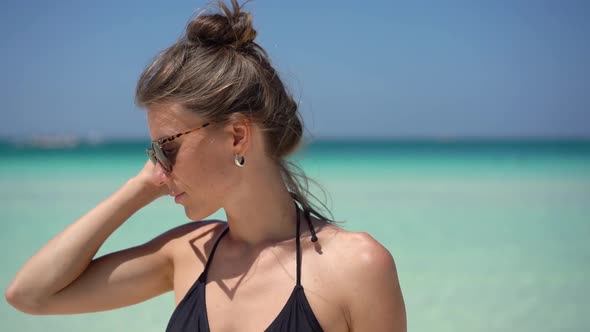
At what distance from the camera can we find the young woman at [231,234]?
1.55 meters

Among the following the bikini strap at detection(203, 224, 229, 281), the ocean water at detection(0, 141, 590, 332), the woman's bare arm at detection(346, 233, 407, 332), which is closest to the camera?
the woman's bare arm at detection(346, 233, 407, 332)

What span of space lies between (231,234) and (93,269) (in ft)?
1.52

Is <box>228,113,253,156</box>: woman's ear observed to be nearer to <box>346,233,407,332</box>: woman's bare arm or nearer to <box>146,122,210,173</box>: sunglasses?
<box>146,122,210,173</box>: sunglasses

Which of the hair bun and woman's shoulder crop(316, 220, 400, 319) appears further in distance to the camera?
the hair bun

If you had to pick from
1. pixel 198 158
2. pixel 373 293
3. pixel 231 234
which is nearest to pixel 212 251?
pixel 231 234

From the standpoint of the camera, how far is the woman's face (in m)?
1.64

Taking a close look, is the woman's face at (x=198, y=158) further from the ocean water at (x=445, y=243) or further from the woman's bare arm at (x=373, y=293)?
the woman's bare arm at (x=373, y=293)

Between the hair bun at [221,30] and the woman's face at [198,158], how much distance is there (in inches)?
8.8

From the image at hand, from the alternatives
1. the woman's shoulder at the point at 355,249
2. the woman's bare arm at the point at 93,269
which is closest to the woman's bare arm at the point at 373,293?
the woman's shoulder at the point at 355,249

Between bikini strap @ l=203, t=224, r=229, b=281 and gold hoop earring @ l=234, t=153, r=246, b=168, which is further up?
gold hoop earring @ l=234, t=153, r=246, b=168

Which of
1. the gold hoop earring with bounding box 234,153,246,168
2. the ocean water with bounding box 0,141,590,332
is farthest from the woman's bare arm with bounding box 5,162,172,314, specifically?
the ocean water with bounding box 0,141,590,332

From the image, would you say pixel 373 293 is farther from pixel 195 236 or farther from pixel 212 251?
pixel 195 236

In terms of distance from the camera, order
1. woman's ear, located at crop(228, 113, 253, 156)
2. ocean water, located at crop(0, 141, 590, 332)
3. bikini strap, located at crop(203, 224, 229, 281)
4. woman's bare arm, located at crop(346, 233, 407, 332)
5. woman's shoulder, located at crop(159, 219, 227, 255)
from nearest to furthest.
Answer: woman's bare arm, located at crop(346, 233, 407, 332), woman's ear, located at crop(228, 113, 253, 156), bikini strap, located at crop(203, 224, 229, 281), woman's shoulder, located at crop(159, 219, 227, 255), ocean water, located at crop(0, 141, 590, 332)

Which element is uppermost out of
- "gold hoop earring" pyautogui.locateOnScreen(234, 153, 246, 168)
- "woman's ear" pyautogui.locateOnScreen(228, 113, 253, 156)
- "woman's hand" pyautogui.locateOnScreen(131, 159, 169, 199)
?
"woman's ear" pyautogui.locateOnScreen(228, 113, 253, 156)
